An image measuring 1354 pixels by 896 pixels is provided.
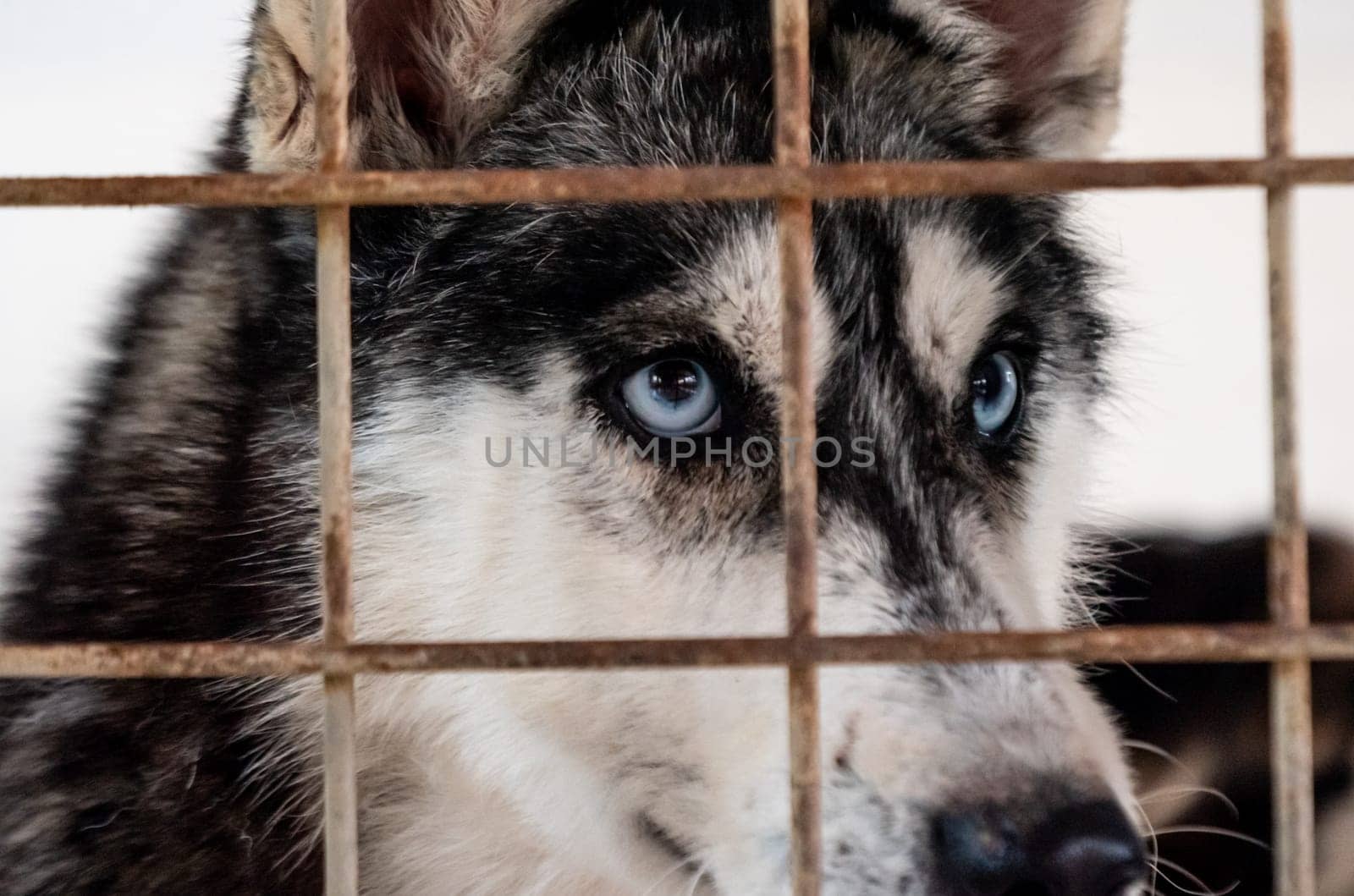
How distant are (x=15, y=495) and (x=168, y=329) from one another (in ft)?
1.49

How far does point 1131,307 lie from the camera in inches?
99.2

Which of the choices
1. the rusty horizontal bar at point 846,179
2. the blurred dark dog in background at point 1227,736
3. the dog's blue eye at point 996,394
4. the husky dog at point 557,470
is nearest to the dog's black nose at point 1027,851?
the husky dog at point 557,470

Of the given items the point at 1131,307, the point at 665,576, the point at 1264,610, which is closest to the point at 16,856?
the point at 665,576

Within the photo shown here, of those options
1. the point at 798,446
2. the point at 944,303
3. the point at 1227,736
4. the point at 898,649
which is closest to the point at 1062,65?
the point at 944,303

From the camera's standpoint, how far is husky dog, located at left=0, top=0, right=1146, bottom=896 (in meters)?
1.68

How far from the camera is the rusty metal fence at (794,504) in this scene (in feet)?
4.14

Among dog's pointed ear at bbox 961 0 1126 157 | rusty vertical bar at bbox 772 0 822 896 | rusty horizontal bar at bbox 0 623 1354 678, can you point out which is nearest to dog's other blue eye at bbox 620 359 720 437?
rusty vertical bar at bbox 772 0 822 896

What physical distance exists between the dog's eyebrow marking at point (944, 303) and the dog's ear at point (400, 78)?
67 centimetres

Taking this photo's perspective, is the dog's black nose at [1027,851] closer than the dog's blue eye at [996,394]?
Yes

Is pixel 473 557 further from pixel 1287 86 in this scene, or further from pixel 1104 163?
pixel 1287 86

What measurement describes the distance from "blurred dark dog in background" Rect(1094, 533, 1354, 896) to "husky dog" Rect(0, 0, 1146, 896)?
1080 millimetres

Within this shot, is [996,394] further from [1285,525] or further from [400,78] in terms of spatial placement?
[400,78]

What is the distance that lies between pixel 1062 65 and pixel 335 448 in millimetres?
1481

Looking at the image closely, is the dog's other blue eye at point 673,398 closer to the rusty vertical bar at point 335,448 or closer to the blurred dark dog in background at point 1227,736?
the rusty vertical bar at point 335,448
